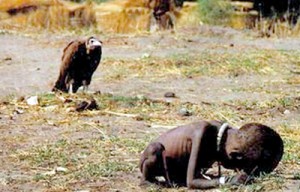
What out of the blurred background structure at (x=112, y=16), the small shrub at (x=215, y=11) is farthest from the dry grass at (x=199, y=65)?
the small shrub at (x=215, y=11)

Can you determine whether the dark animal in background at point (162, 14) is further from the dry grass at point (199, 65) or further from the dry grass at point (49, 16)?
the dry grass at point (199, 65)

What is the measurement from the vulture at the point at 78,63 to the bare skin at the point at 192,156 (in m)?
3.71

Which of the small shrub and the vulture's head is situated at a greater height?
the vulture's head

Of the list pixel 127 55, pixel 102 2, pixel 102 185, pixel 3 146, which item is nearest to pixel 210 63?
pixel 127 55

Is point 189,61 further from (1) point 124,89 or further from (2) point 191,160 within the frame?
(2) point 191,160

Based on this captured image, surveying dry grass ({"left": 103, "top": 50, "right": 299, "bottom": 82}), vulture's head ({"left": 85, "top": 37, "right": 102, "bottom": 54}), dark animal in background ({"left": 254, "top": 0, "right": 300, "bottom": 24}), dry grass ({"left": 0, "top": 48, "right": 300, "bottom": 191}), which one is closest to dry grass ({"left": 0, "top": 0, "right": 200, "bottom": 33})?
dark animal in background ({"left": 254, "top": 0, "right": 300, "bottom": 24})

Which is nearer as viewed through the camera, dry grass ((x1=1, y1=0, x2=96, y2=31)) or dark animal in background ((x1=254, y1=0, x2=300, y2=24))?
dry grass ((x1=1, y1=0, x2=96, y2=31))

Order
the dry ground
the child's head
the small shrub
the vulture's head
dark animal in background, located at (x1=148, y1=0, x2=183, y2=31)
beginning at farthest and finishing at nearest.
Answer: the small shrub, dark animal in background, located at (x1=148, y1=0, x2=183, y2=31), the vulture's head, the dry ground, the child's head

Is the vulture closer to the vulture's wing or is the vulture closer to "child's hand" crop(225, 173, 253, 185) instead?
the vulture's wing

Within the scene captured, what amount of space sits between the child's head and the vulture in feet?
13.1

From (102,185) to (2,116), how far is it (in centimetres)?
292

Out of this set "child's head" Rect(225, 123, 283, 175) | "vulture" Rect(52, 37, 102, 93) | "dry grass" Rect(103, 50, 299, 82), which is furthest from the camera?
"dry grass" Rect(103, 50, 299, 82)

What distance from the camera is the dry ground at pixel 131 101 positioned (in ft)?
19.5

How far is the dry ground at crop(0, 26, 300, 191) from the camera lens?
593 centimetres
